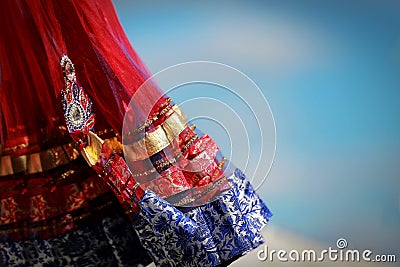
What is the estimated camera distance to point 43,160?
0.89m

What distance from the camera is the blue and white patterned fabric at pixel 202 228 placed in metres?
0.77

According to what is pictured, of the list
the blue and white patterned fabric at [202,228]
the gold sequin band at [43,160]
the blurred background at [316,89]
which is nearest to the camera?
the blue and white patterned fabric at [202,228]

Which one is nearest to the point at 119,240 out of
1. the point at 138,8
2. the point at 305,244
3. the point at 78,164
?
the point at 78,164

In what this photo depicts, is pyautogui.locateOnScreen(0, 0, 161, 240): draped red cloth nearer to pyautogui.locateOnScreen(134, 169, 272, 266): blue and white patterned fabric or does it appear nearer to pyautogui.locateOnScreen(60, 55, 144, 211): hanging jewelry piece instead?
pyautogui.locateOnScreen(60, 55, 144, 211): hanging jewelry piece

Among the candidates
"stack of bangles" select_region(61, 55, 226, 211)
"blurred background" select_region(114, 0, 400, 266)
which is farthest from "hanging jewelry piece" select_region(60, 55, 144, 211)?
"blurred background" select_region(114, 0, 400, 266)

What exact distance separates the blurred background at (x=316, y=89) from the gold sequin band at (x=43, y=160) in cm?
47

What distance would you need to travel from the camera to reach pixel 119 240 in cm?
89

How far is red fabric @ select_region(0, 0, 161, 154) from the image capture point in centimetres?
82

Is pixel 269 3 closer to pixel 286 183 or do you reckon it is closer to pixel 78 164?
pixel 286 183

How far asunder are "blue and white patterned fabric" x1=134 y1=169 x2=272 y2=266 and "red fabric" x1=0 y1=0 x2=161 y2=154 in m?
0.14

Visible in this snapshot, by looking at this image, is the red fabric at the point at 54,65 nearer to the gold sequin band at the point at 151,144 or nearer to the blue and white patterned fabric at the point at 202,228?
the gold sequin band at the point at 151,144

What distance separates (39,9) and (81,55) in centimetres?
8

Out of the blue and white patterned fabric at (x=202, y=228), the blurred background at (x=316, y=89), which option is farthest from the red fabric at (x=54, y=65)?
the blurred background at (x=316, y=89)

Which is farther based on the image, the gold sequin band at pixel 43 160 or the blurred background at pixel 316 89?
the blurred background at pixel 316 89
